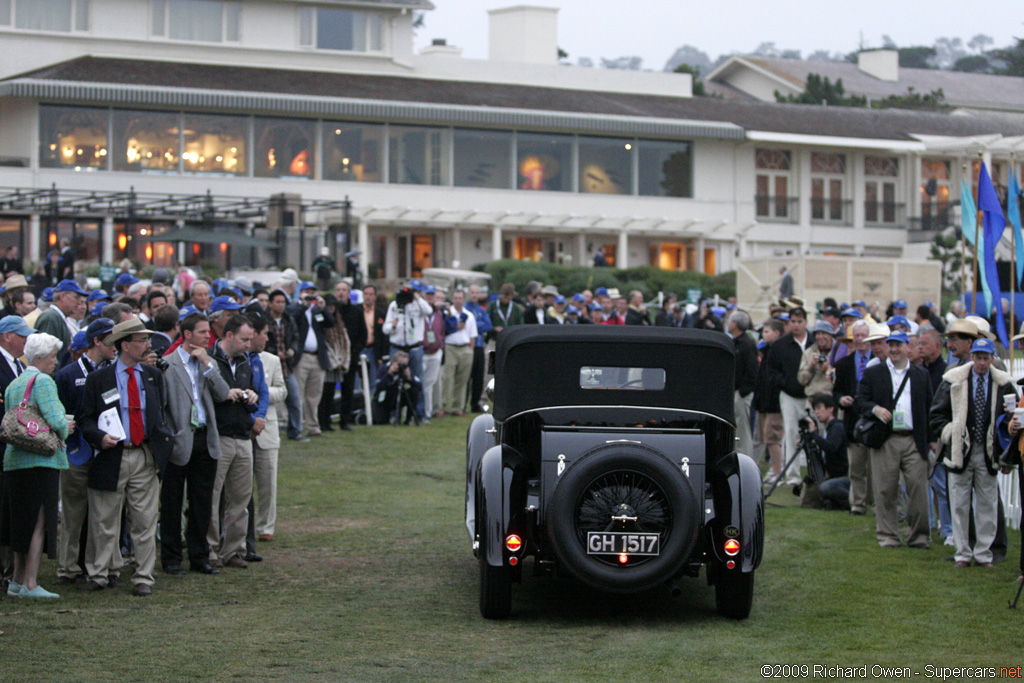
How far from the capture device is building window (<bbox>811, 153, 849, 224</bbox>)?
4862cm

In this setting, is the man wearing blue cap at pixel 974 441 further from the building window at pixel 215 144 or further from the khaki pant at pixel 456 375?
the building window at pixel 215 144

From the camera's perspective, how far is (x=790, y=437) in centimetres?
1427

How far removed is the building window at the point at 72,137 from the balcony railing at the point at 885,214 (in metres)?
29.2

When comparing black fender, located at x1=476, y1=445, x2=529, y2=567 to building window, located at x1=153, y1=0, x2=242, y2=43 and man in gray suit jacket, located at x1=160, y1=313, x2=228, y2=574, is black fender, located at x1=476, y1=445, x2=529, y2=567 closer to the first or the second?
man in gray suit jacket, located at x1=160, y1=313, x2=228, y2=574

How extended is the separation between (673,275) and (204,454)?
32.6m

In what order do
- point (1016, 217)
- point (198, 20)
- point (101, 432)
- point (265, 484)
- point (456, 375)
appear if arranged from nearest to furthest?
point (101, 432)
point (265, 484)
point (1016, 217)
point (456, 375)
point (198, 20)

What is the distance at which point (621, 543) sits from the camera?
25.8 ft

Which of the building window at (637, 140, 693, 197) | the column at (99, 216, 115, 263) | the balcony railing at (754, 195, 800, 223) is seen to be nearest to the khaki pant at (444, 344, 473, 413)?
the column at (99, 216, 115, 263)

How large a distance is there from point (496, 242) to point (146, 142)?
11933 mm

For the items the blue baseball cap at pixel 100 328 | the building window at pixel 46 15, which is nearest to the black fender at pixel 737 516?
the blue baseball cap at pixel 100 328

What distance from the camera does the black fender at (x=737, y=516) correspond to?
26.9 ft

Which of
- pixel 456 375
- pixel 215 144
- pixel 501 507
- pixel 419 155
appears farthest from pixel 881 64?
pixel 501 507

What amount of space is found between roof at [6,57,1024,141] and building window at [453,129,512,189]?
2.53ft

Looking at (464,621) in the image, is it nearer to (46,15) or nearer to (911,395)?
(911,395)
